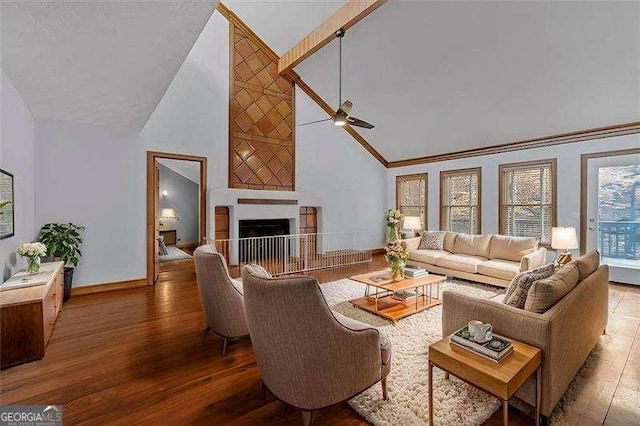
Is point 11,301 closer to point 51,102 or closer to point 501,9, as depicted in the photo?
point 51,102

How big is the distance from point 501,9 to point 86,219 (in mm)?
6436

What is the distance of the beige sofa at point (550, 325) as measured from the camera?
1.71m

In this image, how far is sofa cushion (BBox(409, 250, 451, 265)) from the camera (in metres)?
5.26

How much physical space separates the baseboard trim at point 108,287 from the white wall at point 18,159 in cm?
95

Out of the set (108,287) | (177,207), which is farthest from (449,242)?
(177,207)

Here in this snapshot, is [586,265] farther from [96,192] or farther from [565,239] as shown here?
[96,192]

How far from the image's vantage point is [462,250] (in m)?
5.36

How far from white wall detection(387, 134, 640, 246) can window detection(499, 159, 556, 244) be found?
11 centimetres

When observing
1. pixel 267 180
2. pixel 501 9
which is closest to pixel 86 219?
pixel 267 180

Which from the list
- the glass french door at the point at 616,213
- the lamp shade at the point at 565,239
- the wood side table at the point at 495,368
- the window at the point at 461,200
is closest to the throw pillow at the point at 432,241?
the window at the point at 461,200

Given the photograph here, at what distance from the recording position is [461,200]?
6934mm

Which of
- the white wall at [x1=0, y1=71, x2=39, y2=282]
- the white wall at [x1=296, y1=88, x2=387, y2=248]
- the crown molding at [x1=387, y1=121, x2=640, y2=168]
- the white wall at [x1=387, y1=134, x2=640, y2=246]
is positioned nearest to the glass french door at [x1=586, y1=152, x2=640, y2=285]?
the white wall at [x1=387, y1=134, x2=640, y2=246]

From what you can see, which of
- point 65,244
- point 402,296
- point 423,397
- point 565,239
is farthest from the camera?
point 65,244

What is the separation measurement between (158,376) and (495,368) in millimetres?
2331
